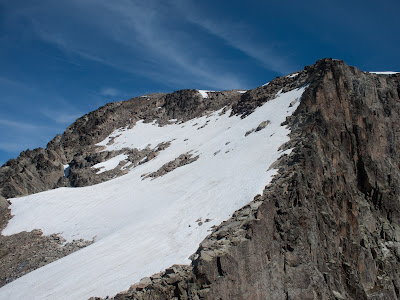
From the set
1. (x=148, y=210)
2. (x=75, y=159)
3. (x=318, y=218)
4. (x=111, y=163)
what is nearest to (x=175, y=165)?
(x=148, y=210)

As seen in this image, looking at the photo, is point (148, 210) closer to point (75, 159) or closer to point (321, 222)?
point (321, 222)

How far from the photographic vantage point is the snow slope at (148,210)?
1742 cm

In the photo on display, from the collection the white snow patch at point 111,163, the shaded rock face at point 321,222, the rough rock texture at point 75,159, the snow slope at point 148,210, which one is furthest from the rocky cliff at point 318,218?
the white snow patch at point 111,163

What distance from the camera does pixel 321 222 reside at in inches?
802

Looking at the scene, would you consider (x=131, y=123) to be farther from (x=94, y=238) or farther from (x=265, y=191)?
(x=265, y=191)

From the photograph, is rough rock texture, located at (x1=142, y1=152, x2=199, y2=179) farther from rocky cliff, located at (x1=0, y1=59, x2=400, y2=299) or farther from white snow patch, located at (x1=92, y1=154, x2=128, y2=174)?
white snow patch, located at (x1=92, y1=154, x2=128, y2=174)

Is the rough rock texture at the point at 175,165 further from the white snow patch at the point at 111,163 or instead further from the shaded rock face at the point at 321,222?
the white snow patch at the point at 111,163

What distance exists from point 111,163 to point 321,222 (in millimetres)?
45136

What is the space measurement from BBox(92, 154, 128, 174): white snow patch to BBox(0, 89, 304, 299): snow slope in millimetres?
10523

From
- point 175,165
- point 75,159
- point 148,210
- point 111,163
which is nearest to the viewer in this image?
point 148,210

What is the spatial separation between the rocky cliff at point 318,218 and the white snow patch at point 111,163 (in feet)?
10.9

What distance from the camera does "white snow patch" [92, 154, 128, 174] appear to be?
56125 mm

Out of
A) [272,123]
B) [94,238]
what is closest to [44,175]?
[94,238]

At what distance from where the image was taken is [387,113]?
43.5 meters
